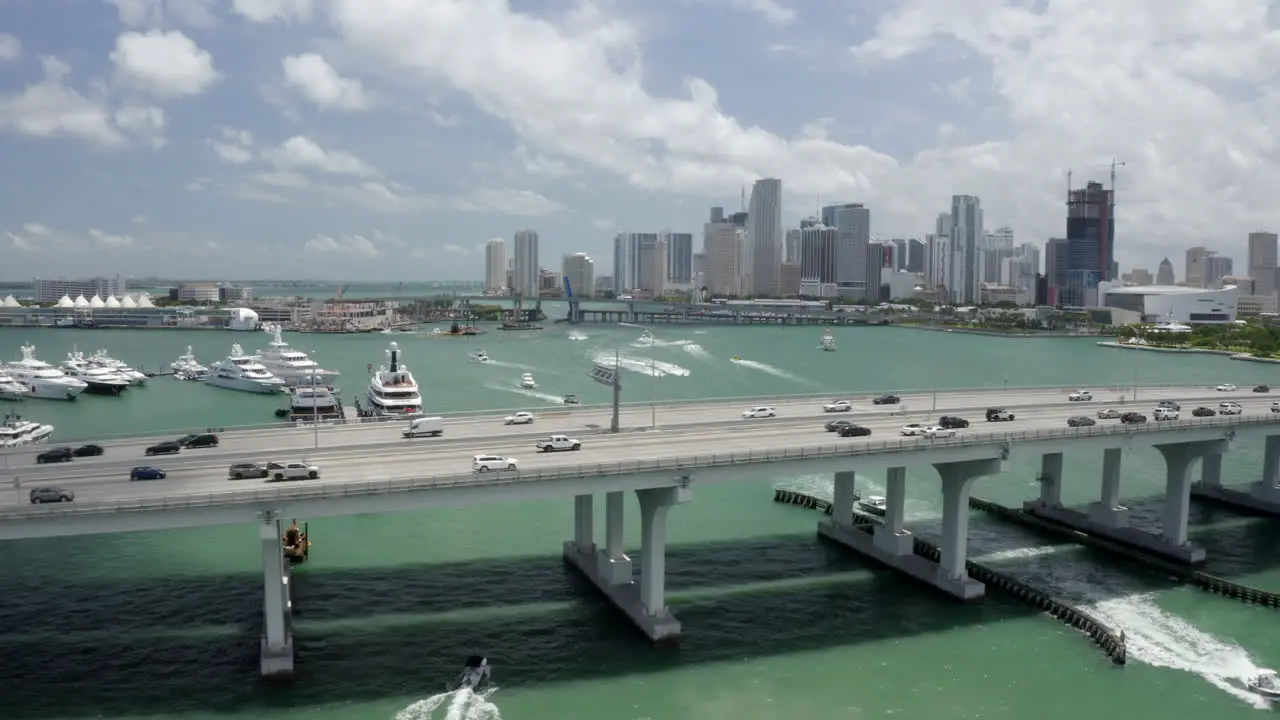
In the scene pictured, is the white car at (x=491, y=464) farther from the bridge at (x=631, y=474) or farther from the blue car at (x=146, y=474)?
the blue car at (x=146, y=474)

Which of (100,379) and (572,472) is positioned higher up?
(572,472)

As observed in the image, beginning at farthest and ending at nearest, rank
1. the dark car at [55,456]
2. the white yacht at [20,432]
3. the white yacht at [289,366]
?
the white yacht at [289,366] < the white yacht at [20,432] < the dark car at [55,456]

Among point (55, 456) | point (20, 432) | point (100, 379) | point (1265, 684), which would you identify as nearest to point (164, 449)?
point (55, 456)

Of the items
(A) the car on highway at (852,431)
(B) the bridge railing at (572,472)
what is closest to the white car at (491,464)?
(B) the bridge railing at (572,472)

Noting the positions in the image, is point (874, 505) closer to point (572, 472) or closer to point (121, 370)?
point (572, 472)

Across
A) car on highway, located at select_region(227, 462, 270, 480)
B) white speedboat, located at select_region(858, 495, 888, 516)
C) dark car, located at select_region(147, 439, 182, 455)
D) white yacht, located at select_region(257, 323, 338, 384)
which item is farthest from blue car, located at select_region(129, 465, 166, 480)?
white yacht, located at select_region(257, 323, 338, 384)

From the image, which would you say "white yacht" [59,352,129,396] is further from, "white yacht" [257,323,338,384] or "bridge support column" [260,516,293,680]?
"bridge support column" [260,516,293,680]
